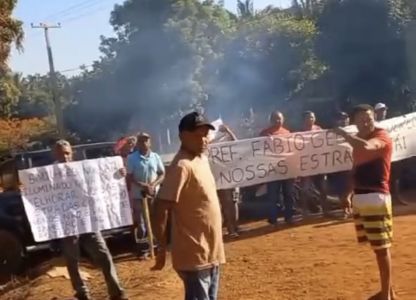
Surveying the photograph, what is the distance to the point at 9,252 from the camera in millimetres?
10188

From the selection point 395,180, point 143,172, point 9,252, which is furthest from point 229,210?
point 395,180

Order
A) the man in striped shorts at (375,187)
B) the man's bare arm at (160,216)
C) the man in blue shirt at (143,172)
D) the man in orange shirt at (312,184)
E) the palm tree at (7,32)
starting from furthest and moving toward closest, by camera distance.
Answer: the palm tree at (7,32) < the man in orange shirt at (312,184) < the man in blue shirt at (143,172) < the man in striped shorts at (375,187) < the man's bare arm at (160,216)

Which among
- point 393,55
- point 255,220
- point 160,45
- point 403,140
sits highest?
point 160,45

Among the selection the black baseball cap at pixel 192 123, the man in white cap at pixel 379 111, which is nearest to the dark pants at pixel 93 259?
the black baseball cap at pixel 192 123

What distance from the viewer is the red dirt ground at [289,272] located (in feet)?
24.5

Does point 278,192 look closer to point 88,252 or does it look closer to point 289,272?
point 289,272

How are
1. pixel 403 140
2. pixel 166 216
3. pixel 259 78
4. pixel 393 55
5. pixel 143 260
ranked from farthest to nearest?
pixel 259 78
pixel 393 55
pixel 403 140
pixel 143 260
pixel 166 216

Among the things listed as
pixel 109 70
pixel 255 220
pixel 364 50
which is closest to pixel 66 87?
pixel 109 70

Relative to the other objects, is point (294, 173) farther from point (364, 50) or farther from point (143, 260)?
point (364, 50)

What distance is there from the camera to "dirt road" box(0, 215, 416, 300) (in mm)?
7473

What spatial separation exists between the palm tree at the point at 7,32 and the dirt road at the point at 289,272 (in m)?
11.4

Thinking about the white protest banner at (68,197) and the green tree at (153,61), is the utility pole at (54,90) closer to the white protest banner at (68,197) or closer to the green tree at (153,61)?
the green tree at (153,61)

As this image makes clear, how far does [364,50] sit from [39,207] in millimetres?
14980

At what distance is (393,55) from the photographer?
21406 millimetres
